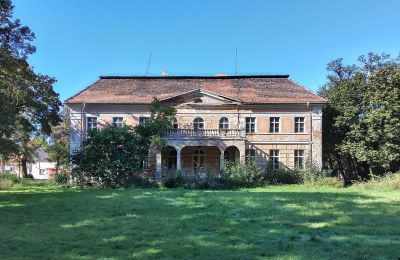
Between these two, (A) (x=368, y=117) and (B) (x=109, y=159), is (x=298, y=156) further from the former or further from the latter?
(B) (x=109, y=159)

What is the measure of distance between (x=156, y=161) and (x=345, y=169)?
75.6 ft

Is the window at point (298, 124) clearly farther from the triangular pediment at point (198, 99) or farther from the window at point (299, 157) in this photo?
the triangular pediment at point (198, 99)

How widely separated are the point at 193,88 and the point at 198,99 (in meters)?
2.70

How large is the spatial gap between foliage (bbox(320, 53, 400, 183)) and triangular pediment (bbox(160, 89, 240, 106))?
32.1 feet

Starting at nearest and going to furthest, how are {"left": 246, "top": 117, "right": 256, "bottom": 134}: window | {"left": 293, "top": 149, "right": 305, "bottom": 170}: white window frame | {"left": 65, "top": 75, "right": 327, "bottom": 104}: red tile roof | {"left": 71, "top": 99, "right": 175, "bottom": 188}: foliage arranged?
1. {"left": 71, "top": 99, "right": 175, "bottom": 188}: foliage
2. {"left": 293, "top": 149, "right": 305, "bottom": 170}: white window frame
3. {"left": 246, "top": 117, "right": 256, "bottom": 134}: window
4. {"left": 65, "top": 75, "right": 327, "bottom": 104}: red tile roof

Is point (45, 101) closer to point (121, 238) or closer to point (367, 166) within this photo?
point (367, 166)

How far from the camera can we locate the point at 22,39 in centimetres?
2505

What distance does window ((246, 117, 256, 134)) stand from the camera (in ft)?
132

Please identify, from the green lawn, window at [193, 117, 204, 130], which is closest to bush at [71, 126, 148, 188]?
window at [193, 117, 204, 130]

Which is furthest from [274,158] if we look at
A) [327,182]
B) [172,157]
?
[172,157]

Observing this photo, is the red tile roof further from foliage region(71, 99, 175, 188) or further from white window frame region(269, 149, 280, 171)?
foliage region(71, 99, 175, 188)

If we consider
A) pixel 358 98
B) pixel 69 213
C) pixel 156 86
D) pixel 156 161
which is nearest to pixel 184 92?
pixel 156 86

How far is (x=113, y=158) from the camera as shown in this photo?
31219 millimetres

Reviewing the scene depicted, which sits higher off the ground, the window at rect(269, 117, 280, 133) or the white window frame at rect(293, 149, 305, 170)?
the window at rect(269, 117, 280, 133)
